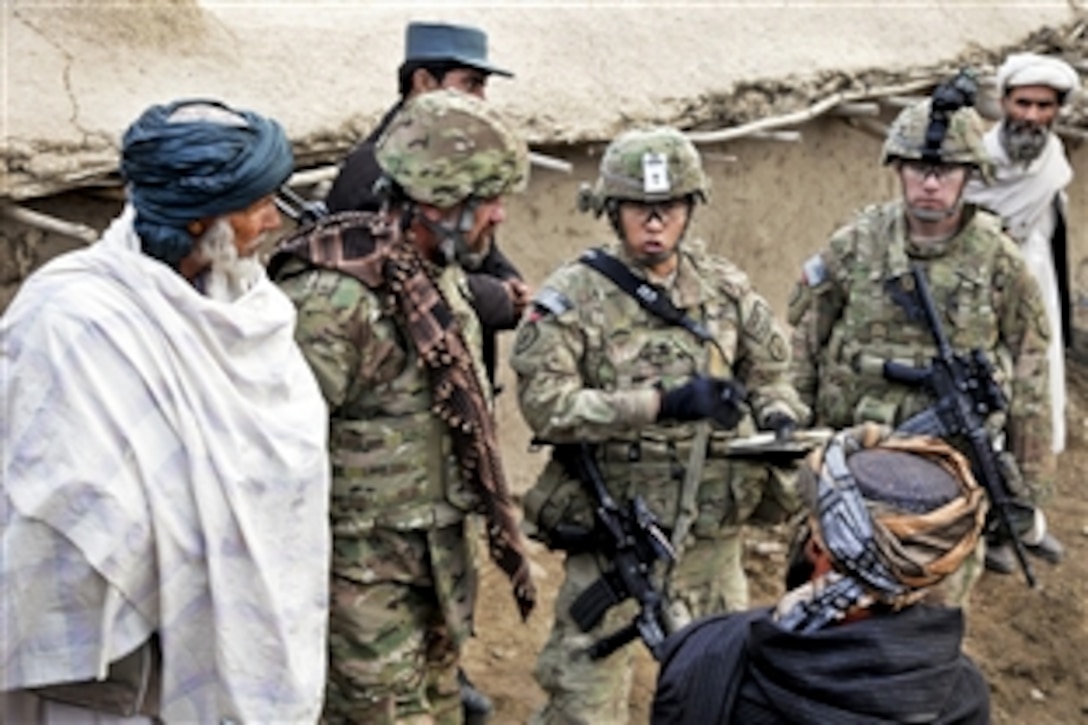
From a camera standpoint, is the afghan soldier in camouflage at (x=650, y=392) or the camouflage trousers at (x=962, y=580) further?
the camouflage trousers at (x=962, y=580)

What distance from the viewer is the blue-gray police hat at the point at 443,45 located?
4641 mm

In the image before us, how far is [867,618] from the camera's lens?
229cm

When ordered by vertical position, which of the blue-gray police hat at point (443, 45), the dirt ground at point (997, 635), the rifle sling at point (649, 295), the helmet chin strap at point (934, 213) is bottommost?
the dirt ground at point (997, 635)

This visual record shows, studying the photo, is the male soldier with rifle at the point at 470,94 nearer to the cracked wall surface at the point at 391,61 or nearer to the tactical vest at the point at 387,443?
the tactical vest at the point at 387,443

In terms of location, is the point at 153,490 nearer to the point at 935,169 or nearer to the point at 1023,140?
the point at 935,169

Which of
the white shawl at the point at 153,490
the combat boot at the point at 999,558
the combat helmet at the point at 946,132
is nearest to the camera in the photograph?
the white shawl at the point at 153,490

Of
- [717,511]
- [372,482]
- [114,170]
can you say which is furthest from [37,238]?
[717,511]

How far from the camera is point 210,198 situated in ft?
8.46

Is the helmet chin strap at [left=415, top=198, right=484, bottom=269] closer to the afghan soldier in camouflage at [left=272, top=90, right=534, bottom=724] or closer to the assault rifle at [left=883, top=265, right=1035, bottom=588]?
the afghan soldier in camouflage at [left=272, top=90, right=534, bottom=724]

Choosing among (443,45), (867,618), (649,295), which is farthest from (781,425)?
(443,45)

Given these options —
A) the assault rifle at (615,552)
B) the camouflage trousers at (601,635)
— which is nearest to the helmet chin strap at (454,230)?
the assault rifle at (615,552)

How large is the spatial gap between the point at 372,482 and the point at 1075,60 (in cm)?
685

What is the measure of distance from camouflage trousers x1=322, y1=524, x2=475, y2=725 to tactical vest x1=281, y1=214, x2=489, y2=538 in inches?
2.5

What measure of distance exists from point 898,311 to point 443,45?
1.71 metres
